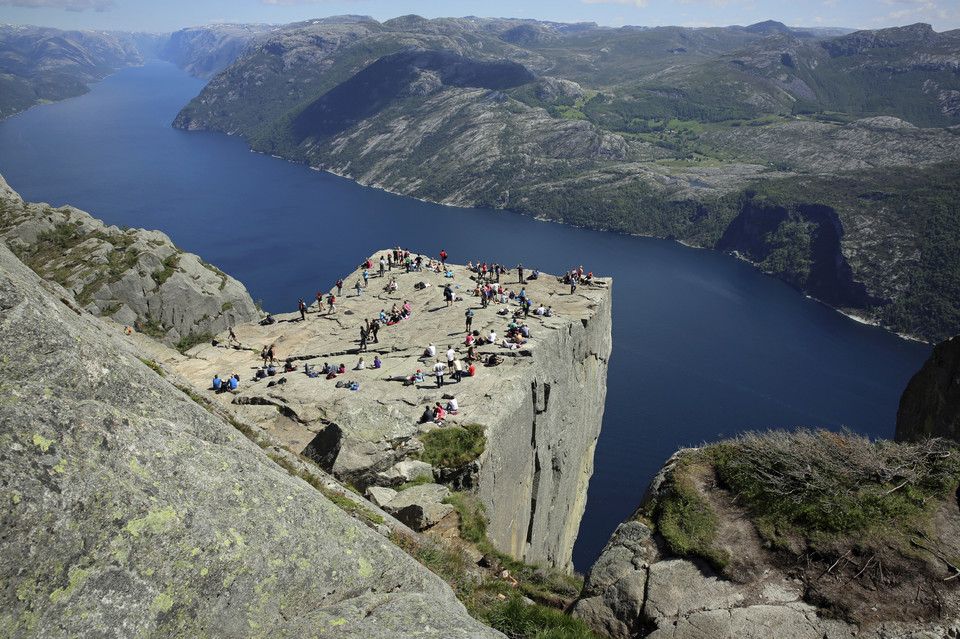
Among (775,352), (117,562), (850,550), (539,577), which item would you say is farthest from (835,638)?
(775,352)

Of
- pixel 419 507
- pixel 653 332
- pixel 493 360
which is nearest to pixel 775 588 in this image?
pixel 419 507

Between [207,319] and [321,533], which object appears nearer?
[321,533]

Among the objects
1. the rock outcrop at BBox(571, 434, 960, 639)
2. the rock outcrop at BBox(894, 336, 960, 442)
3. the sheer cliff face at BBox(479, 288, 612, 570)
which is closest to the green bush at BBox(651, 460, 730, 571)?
the rock outcrop at BBox(571, 434, 960, 639)

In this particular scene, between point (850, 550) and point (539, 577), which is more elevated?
point (850, 550)

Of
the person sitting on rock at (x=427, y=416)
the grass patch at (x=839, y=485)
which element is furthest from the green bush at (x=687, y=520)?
the person sitting on rock at (x=427, y=416)

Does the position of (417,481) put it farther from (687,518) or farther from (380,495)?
(687,518)

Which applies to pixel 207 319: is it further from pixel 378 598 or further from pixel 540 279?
pixel 378 598

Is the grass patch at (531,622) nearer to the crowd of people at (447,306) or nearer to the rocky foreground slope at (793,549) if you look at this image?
the rocky foreground slope at (793,549)
